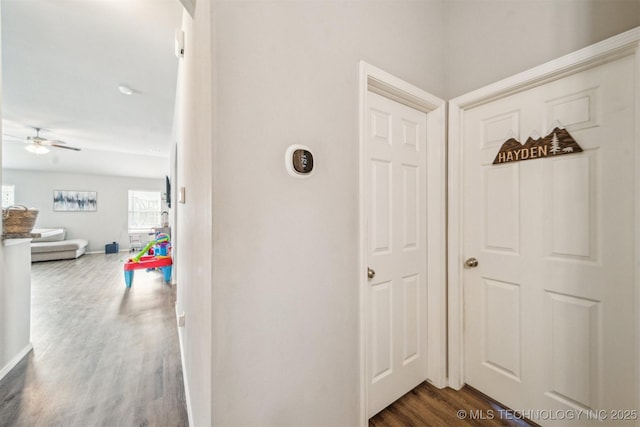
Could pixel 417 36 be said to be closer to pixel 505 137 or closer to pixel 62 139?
pixel 505 137

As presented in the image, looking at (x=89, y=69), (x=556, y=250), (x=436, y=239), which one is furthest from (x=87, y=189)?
(x=556, y=250)

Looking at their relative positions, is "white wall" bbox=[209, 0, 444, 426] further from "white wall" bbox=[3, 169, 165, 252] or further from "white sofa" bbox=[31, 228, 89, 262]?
"white wall" bbox=[3, 169, 165, 252]

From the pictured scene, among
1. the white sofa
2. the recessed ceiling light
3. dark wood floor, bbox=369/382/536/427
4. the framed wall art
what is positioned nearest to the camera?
dark wood floor, bbox=369/382/536/427

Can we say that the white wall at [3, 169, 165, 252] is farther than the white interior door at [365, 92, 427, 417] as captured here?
Yes

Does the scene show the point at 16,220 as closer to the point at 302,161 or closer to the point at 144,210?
the point at 302,161

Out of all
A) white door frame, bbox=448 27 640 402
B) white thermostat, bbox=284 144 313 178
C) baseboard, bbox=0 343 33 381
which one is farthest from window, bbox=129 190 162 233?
white door frame, bbox=448 27 640 402

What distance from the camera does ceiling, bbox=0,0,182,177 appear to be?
2.00 m

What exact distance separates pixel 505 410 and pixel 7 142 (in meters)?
9.91

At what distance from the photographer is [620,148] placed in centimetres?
115

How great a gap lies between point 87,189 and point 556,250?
1066 cm

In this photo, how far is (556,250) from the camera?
1.35 meters

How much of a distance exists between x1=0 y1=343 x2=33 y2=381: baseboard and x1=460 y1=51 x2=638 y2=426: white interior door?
3.47 metres

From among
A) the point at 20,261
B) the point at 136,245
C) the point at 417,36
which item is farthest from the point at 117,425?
the point at 136,245

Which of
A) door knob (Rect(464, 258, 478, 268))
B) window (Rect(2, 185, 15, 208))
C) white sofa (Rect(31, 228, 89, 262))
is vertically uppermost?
window (Rect(2, 185, 15, 208))
